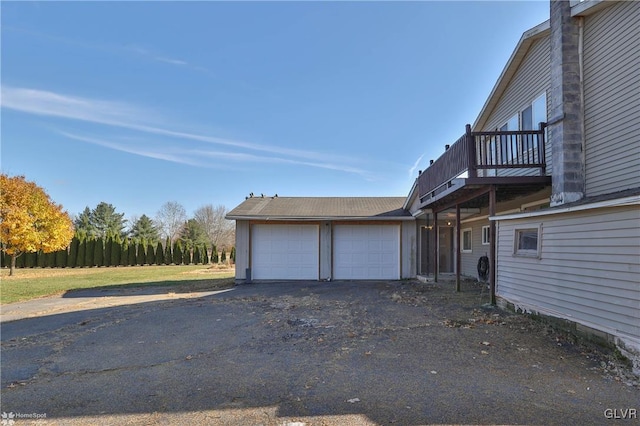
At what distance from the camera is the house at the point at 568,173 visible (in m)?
4.70

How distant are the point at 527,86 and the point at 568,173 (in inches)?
142

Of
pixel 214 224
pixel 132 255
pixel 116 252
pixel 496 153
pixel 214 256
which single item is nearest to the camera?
pixel 496 153

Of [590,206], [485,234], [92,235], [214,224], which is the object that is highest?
[214,224]

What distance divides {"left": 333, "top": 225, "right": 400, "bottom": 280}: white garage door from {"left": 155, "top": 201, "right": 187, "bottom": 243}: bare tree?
3705cm

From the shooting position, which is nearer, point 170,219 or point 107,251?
point 107,251

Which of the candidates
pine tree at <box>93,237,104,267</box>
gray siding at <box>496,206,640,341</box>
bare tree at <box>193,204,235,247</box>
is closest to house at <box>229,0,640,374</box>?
gray siding at <box>496,206,640,341</box>

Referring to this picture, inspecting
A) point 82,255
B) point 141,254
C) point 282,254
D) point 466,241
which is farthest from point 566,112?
point 82,255

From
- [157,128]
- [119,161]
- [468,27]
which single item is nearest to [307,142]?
A: [157,128]

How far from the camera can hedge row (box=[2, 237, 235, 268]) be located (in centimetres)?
2767

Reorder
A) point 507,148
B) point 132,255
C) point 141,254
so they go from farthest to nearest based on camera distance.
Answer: point 141,254 < point 132,255 < point 507,148

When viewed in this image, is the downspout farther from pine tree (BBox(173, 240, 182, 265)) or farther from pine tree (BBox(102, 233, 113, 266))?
pine tree (BBox(102, 233, 113, 266))

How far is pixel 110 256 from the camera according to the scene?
2938 centimetres

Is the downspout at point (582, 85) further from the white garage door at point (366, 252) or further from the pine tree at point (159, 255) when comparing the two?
the pine tree at point (159, 255)

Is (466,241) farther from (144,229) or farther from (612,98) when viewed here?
(144,229)
